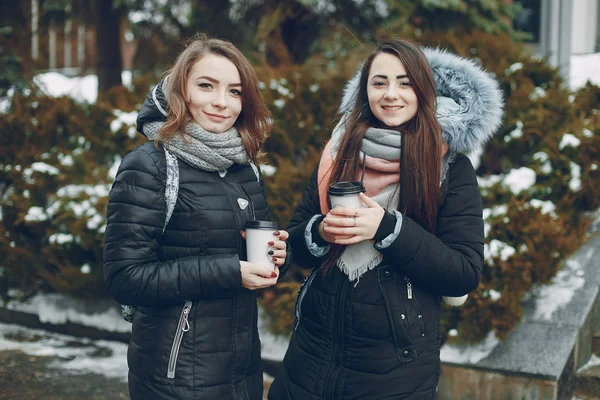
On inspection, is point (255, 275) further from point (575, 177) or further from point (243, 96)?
point (575, 177)

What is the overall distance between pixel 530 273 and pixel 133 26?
5793 millimetres

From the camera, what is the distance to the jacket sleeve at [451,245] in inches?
87.4

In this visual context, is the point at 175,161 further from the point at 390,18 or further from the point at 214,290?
the point at 390,18

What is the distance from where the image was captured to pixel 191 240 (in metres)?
2.21

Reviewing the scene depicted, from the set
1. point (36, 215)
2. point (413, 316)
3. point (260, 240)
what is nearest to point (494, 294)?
point (413, 316)

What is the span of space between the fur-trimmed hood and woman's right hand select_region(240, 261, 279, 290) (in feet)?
2.63

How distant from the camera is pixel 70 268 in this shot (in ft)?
16.0

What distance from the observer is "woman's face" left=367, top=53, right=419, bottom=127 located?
7.73 feet

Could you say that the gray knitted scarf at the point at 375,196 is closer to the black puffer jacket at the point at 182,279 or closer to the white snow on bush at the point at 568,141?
the black puffer jacket at the point at 182,279

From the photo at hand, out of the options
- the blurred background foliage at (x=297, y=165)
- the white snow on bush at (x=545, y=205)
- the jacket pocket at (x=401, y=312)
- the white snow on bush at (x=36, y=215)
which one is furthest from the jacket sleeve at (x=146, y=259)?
the white snow on bush at (x=36, y=215)

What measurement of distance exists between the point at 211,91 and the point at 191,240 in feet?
1.72

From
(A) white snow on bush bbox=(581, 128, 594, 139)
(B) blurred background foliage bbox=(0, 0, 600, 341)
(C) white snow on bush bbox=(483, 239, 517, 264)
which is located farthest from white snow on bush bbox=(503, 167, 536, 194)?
(C) white snow on bush bbox=(483, 239, 517, 264)

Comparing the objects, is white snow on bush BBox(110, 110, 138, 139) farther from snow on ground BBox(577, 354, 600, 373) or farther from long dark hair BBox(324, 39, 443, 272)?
snow on ground BBox(577, 354, 600, 373)

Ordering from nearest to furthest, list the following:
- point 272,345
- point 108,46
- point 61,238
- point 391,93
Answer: point 391,93 → point 272,345 → point 61,238 → point 108,46
